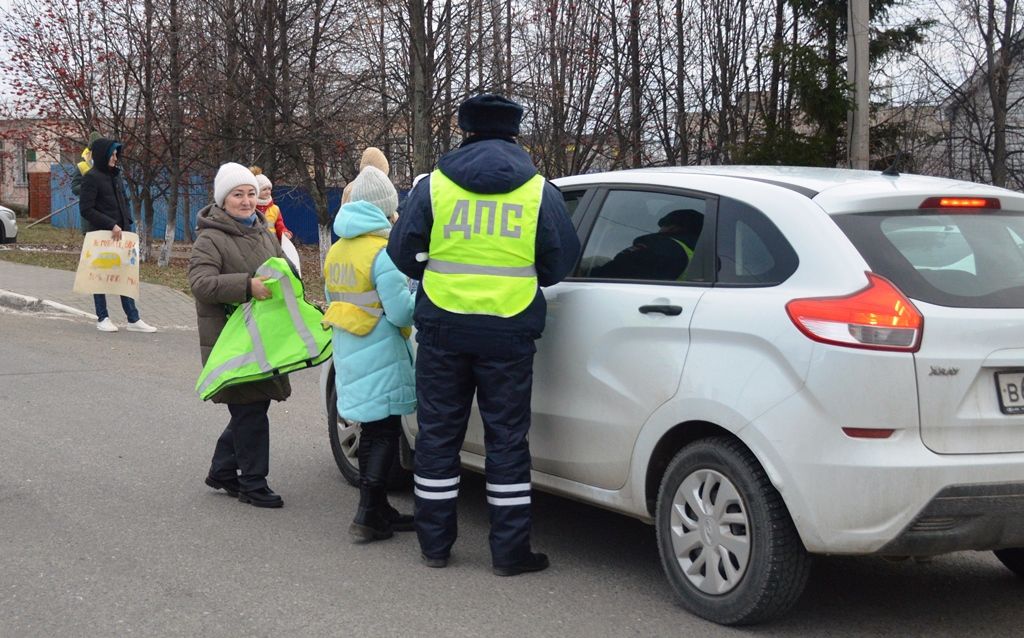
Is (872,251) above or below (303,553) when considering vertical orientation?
above

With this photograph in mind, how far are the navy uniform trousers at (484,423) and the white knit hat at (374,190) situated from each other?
0.92m

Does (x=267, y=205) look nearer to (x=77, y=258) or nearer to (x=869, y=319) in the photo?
(x=869, y=319)

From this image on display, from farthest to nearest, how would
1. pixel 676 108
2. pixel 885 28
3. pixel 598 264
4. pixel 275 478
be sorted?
pixel 676 108 → pixel 885 28 → pixel 275 478 → pixel 598 264

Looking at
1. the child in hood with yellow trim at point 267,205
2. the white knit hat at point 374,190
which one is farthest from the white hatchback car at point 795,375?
the child in hood with yellow trim at point 267,205

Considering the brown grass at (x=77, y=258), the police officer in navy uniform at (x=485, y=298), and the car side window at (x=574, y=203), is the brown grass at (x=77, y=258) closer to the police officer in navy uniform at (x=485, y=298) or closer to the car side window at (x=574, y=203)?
the car side window at (x=574, y=203)

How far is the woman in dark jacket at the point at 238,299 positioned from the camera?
227 inches

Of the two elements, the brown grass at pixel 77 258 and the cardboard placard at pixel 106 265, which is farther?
the brown grass at pixel 77 258

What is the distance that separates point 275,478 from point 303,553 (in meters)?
1.42

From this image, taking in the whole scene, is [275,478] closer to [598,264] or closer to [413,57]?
[598,264]

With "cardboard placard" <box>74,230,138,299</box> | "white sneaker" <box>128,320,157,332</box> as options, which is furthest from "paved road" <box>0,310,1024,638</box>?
"white sneaker" <box>128,320,157,332</box>

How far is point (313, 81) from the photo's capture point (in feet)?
65.4

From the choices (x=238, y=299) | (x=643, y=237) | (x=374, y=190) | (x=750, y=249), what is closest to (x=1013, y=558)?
(x=750, y=249)

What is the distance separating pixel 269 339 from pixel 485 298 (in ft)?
5.36

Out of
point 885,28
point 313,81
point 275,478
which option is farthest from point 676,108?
point 275,478
